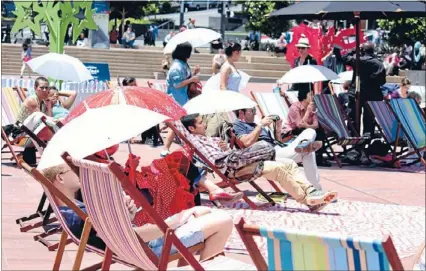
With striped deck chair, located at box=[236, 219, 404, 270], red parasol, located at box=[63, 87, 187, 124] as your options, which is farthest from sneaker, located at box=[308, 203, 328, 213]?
striped deck chair, located at box=[236, 219, 404, 270]

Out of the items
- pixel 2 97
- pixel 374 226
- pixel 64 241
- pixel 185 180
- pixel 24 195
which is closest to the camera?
pixel 64 241

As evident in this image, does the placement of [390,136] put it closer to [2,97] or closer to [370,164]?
[370,164]

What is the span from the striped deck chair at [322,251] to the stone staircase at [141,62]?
30.8 m

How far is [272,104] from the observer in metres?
11.4

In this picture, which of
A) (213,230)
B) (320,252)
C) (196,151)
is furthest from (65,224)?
(196,151)

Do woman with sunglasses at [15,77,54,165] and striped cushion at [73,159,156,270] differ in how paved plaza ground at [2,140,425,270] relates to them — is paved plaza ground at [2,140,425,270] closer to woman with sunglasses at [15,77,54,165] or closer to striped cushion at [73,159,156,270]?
woman with sunglasses at [15,77,54,165]

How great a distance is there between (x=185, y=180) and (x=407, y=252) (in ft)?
5.73

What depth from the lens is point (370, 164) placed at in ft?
38.6

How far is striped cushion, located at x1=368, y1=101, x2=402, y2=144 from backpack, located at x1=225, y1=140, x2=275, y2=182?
3.70m

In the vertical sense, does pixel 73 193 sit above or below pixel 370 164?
above

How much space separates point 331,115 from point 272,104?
723 millimetres

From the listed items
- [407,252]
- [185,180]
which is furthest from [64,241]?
[407,252]

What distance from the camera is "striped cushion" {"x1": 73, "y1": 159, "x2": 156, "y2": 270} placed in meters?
4.49

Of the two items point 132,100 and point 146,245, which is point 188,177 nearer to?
point 132,100
